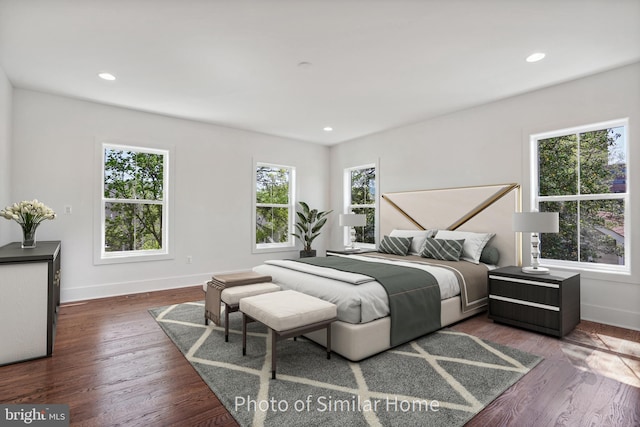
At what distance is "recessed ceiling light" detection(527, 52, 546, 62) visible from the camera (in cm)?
300

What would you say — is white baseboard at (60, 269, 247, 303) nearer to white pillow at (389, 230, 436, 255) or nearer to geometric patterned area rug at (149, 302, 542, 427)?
geometric patterned area rug at (149, 302, 542, 427)

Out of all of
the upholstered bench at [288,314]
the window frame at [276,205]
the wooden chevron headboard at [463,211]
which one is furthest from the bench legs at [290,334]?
the window frame at [276,205]

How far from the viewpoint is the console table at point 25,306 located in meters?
2.41

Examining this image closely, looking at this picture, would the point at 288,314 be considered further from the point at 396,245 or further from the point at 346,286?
the point at 396,245

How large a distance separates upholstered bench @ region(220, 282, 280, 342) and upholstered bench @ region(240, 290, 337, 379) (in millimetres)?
271

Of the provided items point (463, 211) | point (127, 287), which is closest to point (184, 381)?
point (127, 287)

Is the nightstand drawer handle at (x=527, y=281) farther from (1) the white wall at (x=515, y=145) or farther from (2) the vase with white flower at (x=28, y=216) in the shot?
(2) the vase with white flower at (x=28, y=216)

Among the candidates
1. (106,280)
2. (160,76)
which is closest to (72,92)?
(160,76)

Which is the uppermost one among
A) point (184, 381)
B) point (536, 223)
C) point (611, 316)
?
point (536, 223)

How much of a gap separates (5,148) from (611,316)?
22.1 ft

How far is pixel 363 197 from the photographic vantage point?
627 centimetres

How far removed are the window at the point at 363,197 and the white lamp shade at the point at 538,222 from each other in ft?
9.40

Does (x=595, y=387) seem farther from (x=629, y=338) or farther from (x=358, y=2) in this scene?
(x=358, y=2)

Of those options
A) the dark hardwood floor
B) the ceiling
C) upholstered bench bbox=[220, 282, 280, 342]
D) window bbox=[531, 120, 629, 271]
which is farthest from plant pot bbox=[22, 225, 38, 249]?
window bbox=[531, 120, 629, 271]
